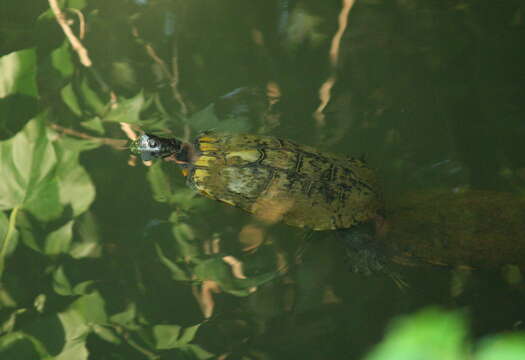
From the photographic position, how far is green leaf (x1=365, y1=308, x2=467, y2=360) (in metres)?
0.25

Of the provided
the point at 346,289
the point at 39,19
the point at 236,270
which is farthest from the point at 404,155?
the point at 39,19

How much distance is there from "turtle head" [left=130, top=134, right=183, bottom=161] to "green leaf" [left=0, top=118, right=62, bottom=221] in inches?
12.7

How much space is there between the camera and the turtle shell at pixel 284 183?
1537 mm

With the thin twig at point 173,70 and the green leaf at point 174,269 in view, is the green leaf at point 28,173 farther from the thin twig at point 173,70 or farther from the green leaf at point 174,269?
the thin twig at point 173,70

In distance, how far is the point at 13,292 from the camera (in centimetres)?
150

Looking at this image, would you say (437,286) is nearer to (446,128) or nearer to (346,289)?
(346,289)

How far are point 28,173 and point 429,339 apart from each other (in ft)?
4.33

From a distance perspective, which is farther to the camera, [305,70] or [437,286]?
[305,70]

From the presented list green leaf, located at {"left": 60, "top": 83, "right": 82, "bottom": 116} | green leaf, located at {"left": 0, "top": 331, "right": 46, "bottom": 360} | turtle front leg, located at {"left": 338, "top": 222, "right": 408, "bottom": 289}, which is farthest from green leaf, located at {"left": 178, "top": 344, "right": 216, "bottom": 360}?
green leaf, located at {"left": 60, "top": 83, "right": 82, "bottom": 116}

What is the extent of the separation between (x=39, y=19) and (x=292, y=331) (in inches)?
68.6

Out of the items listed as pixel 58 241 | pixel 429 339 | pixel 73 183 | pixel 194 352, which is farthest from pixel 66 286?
pixel 429 339

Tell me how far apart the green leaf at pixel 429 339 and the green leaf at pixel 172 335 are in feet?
4.40

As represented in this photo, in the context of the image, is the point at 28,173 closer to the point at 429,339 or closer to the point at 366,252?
the point at 366,252

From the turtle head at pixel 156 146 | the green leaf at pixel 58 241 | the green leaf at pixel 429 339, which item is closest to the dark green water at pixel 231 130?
the green leaf at pixel 58 241
